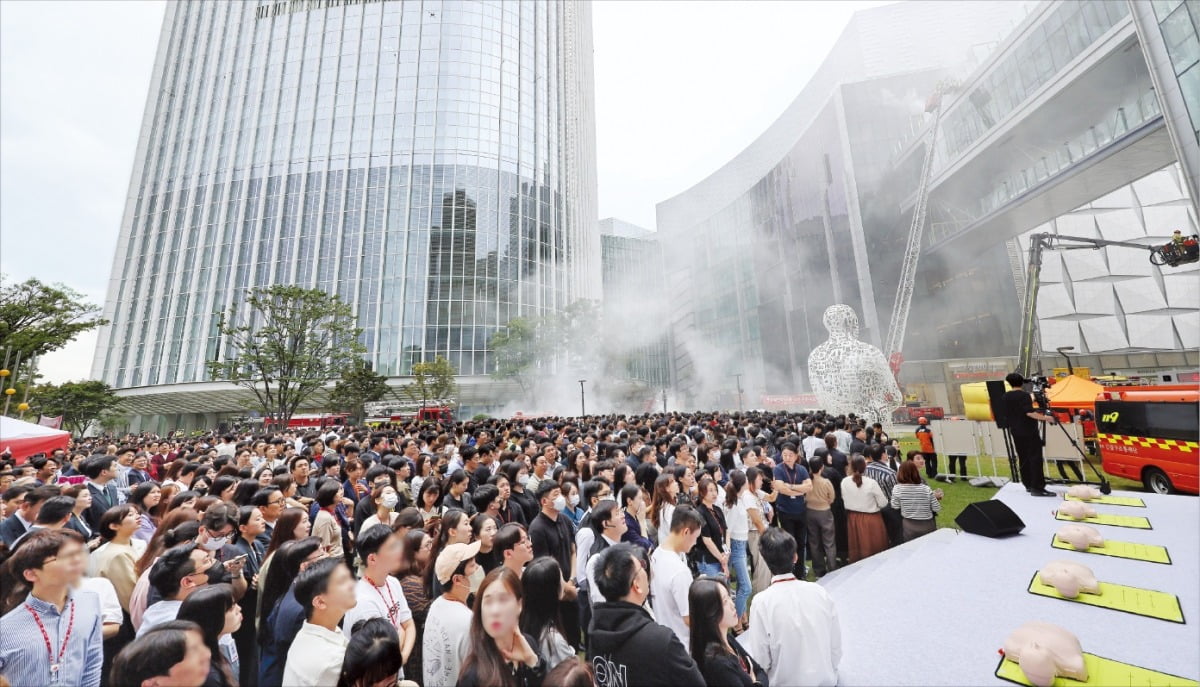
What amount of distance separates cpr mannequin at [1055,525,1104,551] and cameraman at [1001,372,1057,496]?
2332 millimetres

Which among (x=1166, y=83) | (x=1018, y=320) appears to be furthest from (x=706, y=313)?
(x=1166, y=83)

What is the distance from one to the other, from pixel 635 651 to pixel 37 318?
28.9 m

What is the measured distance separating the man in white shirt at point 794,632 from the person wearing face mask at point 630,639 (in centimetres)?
76

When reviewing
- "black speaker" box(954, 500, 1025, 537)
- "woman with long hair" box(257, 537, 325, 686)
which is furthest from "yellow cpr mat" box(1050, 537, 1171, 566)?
"woman with long hair" box(257, 537, 325, 686)

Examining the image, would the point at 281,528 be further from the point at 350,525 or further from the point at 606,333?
the point at 606,333

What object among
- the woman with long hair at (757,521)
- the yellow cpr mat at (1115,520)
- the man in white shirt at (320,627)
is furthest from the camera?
the yellow cpr mat at (1115,520)

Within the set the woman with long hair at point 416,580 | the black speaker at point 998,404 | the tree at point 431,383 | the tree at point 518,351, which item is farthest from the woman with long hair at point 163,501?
the tree at point 518,351

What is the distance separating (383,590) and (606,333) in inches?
1808

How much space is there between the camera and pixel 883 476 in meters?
6.57

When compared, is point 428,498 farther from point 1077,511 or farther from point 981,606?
point 1077,511

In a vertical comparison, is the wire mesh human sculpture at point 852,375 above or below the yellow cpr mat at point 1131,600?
above

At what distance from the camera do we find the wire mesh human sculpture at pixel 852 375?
16.3 metres

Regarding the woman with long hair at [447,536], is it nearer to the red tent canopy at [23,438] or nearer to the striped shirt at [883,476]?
the striped shirt at [883,476]

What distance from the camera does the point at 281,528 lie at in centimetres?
341
